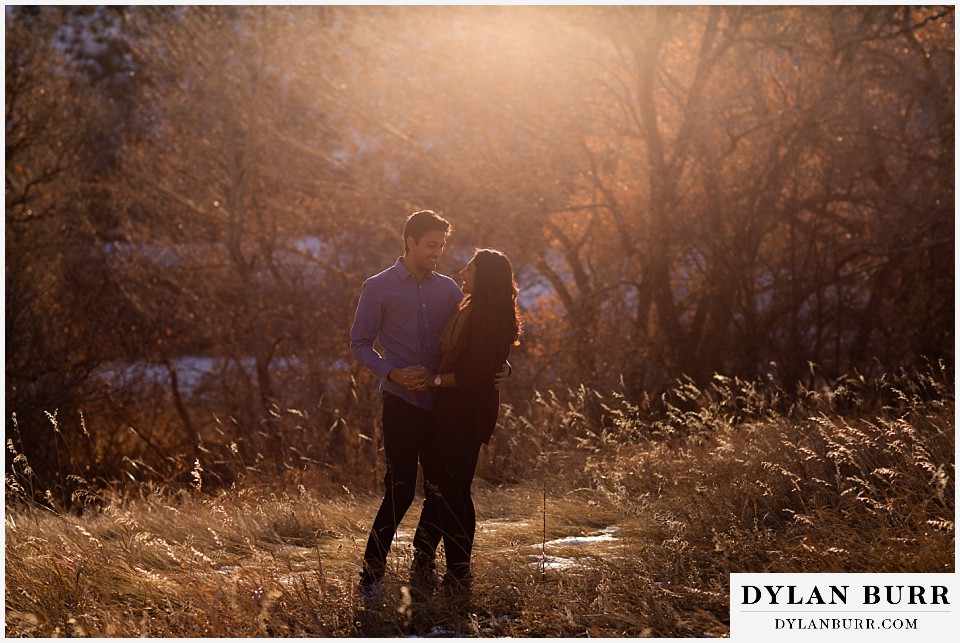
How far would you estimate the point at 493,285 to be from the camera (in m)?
4.53

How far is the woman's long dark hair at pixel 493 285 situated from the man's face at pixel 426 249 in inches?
7.5

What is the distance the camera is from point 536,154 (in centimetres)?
1398

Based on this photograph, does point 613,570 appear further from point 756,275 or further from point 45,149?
point 45,149

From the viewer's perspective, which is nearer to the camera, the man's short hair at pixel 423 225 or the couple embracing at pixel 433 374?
the couple embracing at pixel 433 374

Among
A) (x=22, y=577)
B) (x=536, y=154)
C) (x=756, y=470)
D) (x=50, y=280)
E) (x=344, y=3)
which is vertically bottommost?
(x=22, y=577)

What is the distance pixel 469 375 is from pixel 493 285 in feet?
1.33

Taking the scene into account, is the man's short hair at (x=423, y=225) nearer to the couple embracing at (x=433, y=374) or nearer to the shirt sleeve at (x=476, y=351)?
the couple embracing at (x=433, y=374)

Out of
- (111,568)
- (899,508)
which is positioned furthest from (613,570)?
(111,568)

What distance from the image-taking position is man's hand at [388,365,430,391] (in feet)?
14.6

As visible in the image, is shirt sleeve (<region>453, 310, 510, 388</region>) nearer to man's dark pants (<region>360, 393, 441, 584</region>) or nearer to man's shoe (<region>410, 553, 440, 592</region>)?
man's dark pants (<region>360, 393, 441, 584</region>)

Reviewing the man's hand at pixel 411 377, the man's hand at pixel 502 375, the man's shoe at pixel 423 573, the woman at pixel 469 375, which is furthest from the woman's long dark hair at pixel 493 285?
the man's shoe at pixel 423 573

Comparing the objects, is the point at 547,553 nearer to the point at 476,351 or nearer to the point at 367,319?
the point at 476,351

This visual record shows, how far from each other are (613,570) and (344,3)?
39.2ft

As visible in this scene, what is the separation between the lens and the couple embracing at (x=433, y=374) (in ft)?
14.8
